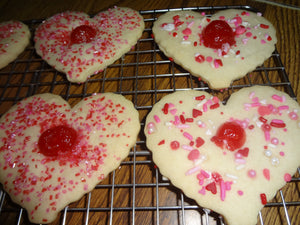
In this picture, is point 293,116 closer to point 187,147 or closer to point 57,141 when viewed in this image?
point 187,147

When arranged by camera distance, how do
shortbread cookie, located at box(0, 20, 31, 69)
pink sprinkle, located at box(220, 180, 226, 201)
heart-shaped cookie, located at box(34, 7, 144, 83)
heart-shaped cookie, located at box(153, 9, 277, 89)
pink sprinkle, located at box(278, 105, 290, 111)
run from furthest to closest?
shortbread cookie, located at box(0, 20, 31, 69), heart-shaped cookie, located at box(34, 7, 144, 83), heart-shaped cookie, located at box(153, 9, 277, 89), pink sprinkle, located at box(278, 105, 290, 111), pink sprinkle, located at box(220, 180, 226, 201)

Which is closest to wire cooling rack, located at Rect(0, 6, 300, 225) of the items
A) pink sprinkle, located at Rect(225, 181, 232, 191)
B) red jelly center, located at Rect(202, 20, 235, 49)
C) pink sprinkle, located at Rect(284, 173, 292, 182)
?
pink sprinkle, located at Rect(284, 173, 292, 182)

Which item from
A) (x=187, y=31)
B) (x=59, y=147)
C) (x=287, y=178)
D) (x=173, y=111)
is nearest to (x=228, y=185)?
(x=287, y=178)

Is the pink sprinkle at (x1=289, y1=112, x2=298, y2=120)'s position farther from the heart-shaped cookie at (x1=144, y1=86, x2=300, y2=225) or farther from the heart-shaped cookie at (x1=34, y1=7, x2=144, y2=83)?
the heart-shaped cookie at (x1=34, y1=7, x2=144, y2=83)

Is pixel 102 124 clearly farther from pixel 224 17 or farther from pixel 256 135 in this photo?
pixel 224 17

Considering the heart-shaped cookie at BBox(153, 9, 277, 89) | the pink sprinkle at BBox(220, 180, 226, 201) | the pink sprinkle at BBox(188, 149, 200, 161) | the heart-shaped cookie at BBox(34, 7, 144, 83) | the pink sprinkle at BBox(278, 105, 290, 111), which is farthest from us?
the heart-shaped cookie at BBox(34, 7, 144, 83)

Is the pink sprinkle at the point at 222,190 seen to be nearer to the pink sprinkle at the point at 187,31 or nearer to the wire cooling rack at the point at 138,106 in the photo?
the wire cooling rack at the point at 138,106
